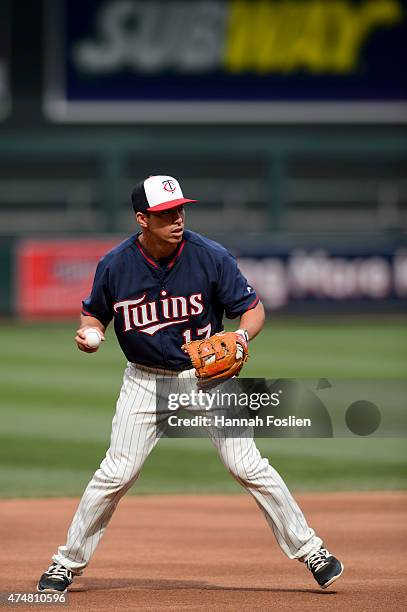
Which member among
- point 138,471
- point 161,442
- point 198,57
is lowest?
point 161,442

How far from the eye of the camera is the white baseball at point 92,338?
529cm

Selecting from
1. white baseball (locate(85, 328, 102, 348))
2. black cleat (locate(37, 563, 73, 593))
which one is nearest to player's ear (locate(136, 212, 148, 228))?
white baseball (locate(85, 328, 102, 348))

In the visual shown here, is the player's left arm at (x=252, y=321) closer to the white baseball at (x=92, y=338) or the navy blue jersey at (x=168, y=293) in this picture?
the navy blue jersey at (x=168, y=293)

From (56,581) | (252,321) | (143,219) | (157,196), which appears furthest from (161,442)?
(157,196)

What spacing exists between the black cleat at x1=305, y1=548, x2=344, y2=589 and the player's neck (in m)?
1.43

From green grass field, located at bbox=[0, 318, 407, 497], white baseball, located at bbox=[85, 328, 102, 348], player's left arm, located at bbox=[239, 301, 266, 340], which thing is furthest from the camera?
green grass field, located at bbox=[0, 318, 407, 497]

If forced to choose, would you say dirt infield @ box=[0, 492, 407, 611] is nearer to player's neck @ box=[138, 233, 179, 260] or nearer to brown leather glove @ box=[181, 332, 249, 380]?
brown leather glove @ box=[181, 332, 249, 380]

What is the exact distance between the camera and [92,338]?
5297 millimetres

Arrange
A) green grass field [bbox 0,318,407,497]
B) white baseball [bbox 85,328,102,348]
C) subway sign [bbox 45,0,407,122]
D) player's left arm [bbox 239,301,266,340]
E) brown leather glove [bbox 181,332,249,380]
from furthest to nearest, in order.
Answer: subway sign [bbox 45,0,407,122] < green grass field [bbox 0,318,407,497] < player's left arm [bbox 239,301,266,340] < white baseball [bbox 85,328,102,348] < brown leather glove [bbox 181,332,249,380]

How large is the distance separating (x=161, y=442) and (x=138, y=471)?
20.1 feet

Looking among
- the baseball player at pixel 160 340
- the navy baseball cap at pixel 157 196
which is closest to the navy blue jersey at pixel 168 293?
the baseball player at pixel 160 340

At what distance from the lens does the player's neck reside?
5.38m

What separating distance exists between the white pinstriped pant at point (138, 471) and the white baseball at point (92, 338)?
10.3 inches

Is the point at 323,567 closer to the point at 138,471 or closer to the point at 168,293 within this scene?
the point at 138,471
